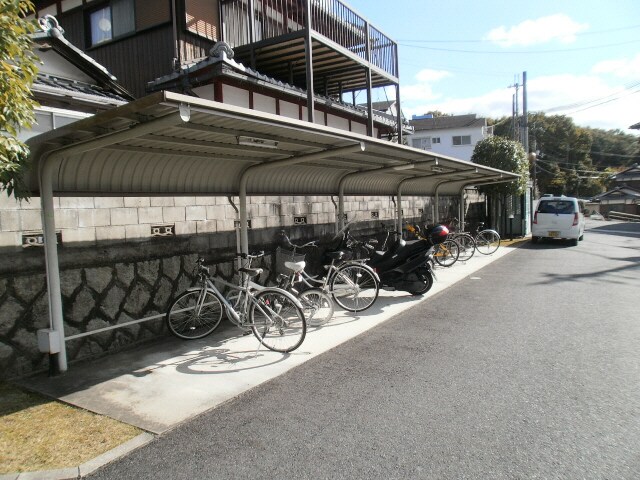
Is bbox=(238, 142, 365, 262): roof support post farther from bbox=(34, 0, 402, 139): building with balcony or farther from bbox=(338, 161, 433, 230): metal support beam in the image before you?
bbox=(34, 0, 402, 139): building with balcony

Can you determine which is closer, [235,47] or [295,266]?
[295,266]

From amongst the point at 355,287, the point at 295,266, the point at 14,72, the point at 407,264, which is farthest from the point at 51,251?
the point at 407,264

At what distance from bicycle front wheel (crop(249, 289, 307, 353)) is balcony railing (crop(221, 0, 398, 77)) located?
6721mm

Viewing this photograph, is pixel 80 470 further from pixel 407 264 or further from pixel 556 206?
pixel 556 206

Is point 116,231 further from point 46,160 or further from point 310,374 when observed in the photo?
point 310,374

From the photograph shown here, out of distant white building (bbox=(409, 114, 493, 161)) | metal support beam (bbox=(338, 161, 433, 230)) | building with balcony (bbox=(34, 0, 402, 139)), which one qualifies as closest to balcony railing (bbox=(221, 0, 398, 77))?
building with balcony (bbox=(34, 0, 402, 139))

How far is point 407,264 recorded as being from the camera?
6953 millimetres

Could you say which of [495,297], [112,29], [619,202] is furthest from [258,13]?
[619,202]

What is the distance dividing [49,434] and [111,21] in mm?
10046

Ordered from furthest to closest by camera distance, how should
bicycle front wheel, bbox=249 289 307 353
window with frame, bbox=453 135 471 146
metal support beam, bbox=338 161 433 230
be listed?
window with frame, bbox=453 135 471 146 < metal support beam, bbox=338 161 433 230 < bicycle front wheel, bbox=249 289 307 353

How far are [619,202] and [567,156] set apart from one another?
15.4 m

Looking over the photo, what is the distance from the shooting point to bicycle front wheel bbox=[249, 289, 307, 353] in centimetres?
462

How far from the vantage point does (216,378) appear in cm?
395

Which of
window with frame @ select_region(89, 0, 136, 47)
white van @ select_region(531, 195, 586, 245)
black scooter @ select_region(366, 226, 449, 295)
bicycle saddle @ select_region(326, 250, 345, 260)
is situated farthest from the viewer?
white van @ select_region(531, 195, 586, 245)
